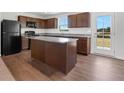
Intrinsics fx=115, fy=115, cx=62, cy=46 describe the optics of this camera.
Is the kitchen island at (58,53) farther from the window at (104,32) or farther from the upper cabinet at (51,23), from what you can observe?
the upper cabinet at (51,23)

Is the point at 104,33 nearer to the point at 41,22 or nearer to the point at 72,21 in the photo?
the point at 72,21

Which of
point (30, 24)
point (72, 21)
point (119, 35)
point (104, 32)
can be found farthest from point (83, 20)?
point (30, 24)

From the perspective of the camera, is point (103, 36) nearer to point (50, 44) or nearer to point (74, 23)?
point (74, 23)

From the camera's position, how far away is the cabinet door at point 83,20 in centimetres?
542

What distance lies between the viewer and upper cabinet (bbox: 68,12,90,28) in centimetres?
543

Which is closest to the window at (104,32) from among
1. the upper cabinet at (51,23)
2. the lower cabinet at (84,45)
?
the lower cabinet at (84,45)

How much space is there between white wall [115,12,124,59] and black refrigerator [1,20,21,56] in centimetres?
446

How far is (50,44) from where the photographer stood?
3475 millimetres

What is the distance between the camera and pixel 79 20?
18.8 ft

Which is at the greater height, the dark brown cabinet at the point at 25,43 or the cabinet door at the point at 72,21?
the cabinet door at the point at 72,21

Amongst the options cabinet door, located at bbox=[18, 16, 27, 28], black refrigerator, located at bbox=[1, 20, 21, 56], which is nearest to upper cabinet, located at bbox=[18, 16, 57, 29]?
cabinet door, located at bbox=[18, 16, 27, 28]
